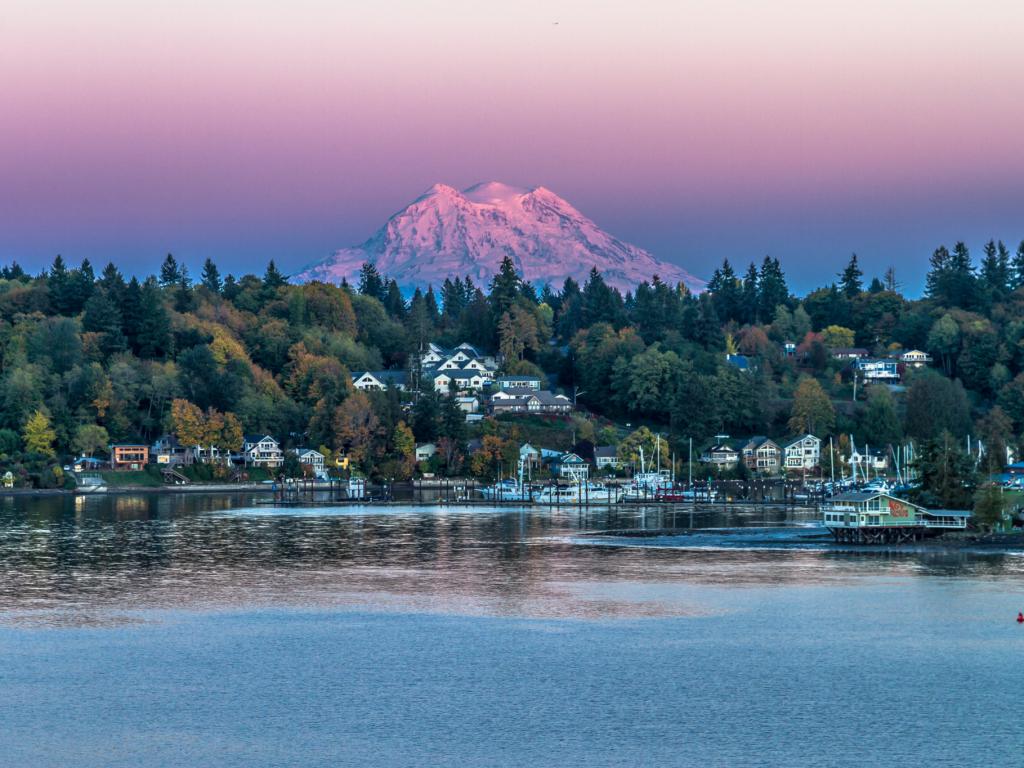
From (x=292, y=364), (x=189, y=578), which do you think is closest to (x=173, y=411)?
(x=292, y=364)

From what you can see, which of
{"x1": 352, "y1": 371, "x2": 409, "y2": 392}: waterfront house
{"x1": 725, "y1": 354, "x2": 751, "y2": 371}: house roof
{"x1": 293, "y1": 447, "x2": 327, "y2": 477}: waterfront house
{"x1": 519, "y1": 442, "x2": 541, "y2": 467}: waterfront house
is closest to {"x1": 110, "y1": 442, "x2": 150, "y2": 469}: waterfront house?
{"x1": 293, "y1": 447, "x2": 327, "y2": 477}: waterfront house

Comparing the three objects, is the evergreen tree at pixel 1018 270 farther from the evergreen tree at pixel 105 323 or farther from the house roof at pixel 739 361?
the evergreen tree at pixel 105 323

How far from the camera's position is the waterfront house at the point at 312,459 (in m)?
140

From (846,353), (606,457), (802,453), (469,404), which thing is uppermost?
(846,353)

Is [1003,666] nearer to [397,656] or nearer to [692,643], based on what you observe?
[692,643]

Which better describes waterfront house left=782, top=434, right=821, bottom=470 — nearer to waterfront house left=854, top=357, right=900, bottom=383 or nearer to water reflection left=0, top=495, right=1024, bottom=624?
waterfront house left=854, top=357, right=900, bottom=383

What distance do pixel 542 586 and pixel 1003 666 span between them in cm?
2208

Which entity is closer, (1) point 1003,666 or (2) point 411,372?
(1) point 1003,666

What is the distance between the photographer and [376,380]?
161m

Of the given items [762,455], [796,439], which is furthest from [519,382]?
[796,439]

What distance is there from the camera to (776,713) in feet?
110

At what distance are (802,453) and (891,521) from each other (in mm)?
74794

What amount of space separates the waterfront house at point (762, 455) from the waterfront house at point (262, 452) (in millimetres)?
52360

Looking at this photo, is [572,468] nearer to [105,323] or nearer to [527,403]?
[527,403]
